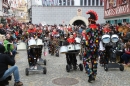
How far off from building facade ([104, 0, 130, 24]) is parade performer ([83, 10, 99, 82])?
13.3 m

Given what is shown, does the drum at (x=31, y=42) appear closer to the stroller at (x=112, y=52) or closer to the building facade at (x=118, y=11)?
the stroller at (x=112, y=52)

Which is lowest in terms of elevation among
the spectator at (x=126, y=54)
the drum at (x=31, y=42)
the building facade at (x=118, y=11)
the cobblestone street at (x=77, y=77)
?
the cobblestone street at (x=77, y=77)

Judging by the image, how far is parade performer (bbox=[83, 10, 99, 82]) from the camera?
788 centimetres

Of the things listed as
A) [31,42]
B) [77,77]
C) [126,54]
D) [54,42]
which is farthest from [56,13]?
[77,77]

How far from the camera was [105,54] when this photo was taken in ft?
33.5

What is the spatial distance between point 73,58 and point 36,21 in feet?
82.7

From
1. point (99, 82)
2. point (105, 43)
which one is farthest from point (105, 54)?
point (99, 82)

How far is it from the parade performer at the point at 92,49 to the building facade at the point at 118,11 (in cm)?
1328

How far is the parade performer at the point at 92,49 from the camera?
7.88 meters

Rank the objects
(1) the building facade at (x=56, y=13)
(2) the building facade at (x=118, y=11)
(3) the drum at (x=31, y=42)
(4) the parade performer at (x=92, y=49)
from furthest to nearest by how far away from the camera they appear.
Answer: (1) the building facade at (x=56, y=13) < (2) the building facade at (x=118, y=11) < (3) the drum at (x=31, y=42) < (4) the parade performer at (x=92, y=49)

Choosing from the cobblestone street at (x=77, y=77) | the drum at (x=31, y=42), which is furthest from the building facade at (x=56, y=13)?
the drum at (x=31, y=42)

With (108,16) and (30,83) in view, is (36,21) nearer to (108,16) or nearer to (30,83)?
(108,16)

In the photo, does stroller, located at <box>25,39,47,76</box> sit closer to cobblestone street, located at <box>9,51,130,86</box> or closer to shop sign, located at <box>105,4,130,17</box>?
cobblestone street, located at <box>9,51,130,86</box>

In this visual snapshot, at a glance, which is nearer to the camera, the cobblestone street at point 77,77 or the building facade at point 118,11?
the cobblestone street at point 77,77
